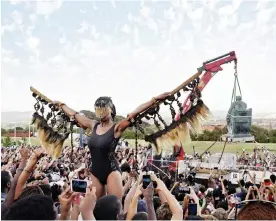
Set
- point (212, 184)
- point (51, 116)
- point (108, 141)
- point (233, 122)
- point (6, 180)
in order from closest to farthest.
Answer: point (6, 180) < point (108, 141) < point (51, 116) < point (212, 184) < point (233, 122)

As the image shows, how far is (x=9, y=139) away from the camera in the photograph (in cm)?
2322

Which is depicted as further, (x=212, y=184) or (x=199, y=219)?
(x=212, y=184)

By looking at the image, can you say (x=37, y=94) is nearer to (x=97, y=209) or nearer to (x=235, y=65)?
(x=97, y=209)

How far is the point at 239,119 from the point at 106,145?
12.3 metres

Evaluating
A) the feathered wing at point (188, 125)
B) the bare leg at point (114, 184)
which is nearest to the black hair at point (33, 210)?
the bare leg at point (114, 184)

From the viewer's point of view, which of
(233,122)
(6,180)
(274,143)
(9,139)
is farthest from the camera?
(274,143)

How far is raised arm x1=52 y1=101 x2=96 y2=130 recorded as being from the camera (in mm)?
3933

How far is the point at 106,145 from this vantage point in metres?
3.60

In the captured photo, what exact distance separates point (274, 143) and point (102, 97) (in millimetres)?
24124

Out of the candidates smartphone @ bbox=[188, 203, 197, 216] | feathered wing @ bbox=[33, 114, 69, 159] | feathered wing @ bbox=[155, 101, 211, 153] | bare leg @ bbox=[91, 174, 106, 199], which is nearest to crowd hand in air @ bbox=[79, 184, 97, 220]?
smartphone @ bbox=[188, 203, 197, 216]

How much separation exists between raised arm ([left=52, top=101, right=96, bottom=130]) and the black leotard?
0.29 m

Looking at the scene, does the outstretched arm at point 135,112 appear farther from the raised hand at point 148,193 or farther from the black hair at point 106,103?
the raised hand at point 148,193

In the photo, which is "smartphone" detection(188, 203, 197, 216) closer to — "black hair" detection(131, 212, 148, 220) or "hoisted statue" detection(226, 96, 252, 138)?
"black hair" detection(131, 212, 148, 220)

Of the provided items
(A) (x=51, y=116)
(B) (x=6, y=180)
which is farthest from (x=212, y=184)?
(B) (x=6, y=180)
